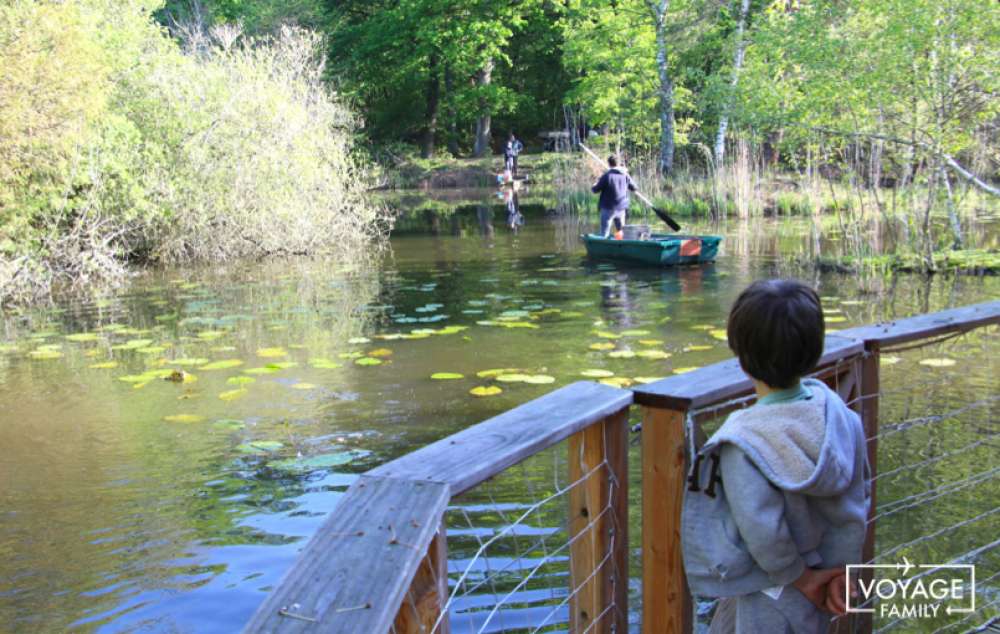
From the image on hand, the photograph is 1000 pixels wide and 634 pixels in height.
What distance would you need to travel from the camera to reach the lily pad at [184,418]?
788 cm

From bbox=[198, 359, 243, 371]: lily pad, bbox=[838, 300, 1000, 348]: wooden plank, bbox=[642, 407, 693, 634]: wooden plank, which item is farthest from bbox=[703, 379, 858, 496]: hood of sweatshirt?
bbox=[198, 359, 243, 371]: lily pad

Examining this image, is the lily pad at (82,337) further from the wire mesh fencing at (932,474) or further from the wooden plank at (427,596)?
the wooden plank at (427,596)

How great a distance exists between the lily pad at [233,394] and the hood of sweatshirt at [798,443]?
7.07 meters

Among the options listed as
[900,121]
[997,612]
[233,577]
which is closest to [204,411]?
[233,577]

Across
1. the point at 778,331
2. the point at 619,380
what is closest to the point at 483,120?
the point at 619,380

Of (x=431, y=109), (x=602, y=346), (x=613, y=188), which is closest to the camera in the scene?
(x=602, y=346)

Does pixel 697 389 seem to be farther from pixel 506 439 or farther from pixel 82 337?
pixel 82 337

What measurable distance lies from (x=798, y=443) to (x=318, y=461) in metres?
5.15

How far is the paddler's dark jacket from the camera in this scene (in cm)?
1778

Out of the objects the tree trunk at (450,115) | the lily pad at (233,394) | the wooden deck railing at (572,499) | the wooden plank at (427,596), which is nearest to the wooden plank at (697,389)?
the wooden deck railing at (572,499)

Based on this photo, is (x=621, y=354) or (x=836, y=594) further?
(x=621, y=354)

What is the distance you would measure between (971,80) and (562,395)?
12926mm

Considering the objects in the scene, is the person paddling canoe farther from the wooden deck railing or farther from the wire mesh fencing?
the wooden deck railing

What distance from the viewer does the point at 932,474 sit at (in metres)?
6.16
